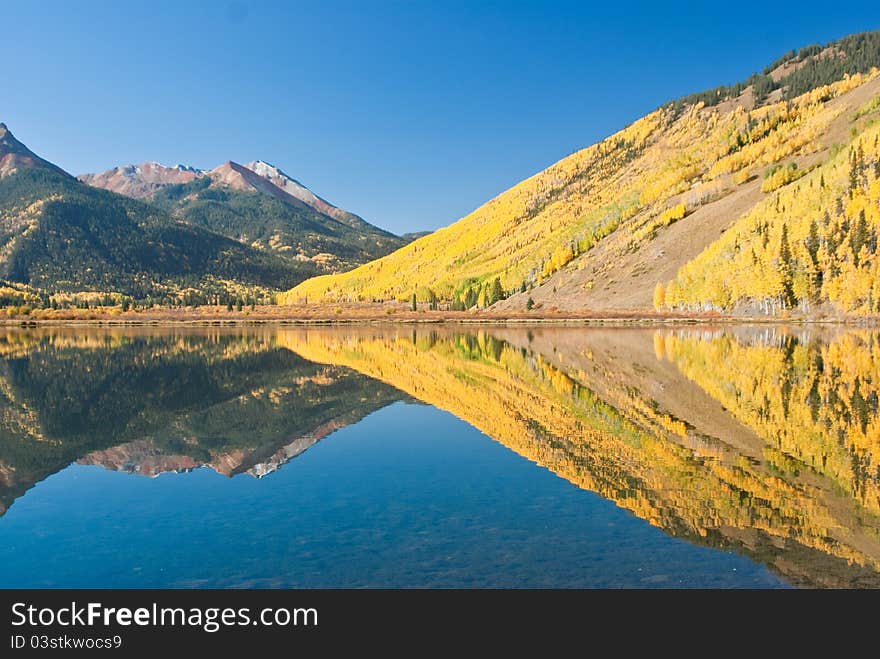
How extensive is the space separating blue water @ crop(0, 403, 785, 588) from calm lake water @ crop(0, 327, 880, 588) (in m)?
0.07

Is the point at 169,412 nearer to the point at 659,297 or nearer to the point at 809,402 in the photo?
the point at 809,402

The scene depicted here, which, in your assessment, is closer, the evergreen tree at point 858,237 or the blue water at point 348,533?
the blue water at point 348,533

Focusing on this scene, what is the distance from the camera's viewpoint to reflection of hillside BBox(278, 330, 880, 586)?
568 inches

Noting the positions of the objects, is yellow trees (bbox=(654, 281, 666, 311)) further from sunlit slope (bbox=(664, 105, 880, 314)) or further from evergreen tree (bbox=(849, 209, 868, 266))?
evergreen tree (bbox=(849, 209, 868, 266))

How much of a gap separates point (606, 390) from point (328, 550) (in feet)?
85.0

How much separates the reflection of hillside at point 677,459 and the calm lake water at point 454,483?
3.7 inches

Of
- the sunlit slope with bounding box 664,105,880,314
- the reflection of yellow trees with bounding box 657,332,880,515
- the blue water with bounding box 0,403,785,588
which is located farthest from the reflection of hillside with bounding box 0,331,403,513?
the sunlit slope with bounding box 664,105,880,314

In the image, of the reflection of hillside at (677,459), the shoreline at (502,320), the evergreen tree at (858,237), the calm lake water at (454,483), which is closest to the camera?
the calm lake water at (454,483)

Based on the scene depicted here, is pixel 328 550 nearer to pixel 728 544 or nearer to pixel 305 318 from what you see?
pixel 728 544

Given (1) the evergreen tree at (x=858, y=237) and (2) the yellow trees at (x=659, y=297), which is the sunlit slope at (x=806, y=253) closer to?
(1) the evergreen tree at (x=858, y=237)

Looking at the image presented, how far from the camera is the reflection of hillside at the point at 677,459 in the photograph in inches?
568

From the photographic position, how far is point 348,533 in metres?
15.6

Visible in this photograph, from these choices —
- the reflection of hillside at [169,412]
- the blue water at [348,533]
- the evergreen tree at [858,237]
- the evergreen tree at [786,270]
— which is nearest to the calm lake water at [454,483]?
the blue water at [348,533]

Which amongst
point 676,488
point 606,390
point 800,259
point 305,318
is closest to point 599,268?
point 800,259
